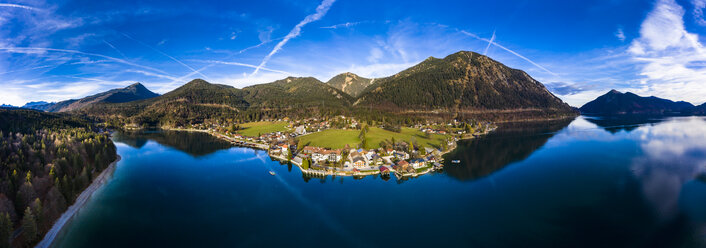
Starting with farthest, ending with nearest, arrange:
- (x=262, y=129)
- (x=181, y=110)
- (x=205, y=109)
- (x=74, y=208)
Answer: (x=205, y=109)
(x=181, y=110)
(x=262, y=129)
(x=74, y=208)

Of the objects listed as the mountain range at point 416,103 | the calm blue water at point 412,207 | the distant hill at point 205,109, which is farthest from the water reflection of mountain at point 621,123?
the distant hill at point 205,109

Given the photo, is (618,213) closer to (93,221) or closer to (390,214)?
(390,214)

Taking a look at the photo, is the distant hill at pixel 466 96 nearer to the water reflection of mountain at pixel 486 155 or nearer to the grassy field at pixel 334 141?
the water reflection of mountain at pixel 486 155

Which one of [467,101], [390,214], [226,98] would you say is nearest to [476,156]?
[390,214]

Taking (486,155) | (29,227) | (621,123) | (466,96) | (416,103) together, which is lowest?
(29,227)

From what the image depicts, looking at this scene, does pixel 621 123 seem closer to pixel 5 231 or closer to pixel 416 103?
pixel 416 103

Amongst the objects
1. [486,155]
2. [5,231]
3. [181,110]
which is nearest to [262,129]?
[486,155]
